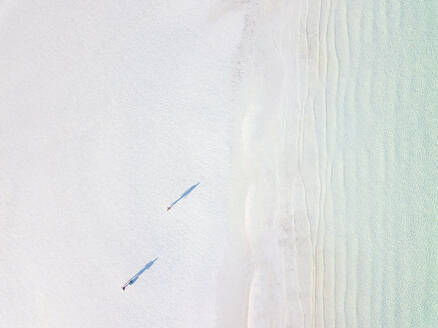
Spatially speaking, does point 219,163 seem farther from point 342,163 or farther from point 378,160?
point 378,160

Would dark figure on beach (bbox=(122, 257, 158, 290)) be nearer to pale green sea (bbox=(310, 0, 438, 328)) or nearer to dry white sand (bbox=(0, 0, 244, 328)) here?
dry white sand (bbox=(0, 0, 244, 328))

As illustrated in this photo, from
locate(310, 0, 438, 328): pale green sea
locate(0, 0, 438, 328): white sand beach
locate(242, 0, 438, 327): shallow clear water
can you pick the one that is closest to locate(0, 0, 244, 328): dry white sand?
locate(0, 0, 438, 328): white sand beach

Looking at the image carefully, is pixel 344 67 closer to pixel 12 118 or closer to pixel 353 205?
pixel 353 205

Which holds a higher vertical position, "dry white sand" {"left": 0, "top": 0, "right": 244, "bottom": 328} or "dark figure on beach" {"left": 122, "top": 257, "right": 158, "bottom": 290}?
"dry white sand" {"left": 0, "top": 0, "right": 244, "bottom": 328}

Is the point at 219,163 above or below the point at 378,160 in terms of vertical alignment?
above

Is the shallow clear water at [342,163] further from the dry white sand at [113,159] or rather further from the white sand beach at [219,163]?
the dry white sand at [113,159]

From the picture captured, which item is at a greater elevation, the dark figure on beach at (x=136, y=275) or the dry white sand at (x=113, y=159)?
the dry white sand at (x=113, y=159)

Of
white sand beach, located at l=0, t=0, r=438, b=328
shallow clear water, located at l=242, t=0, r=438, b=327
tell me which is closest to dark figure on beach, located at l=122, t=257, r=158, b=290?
white sand beach, located at l=0, t=0, r=438, b=328

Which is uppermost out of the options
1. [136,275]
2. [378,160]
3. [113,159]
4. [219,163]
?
[113,159]

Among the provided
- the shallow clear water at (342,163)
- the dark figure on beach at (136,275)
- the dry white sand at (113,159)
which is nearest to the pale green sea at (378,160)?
the shallow clear water at (342,163)

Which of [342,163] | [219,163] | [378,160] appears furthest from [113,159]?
[378,160]
